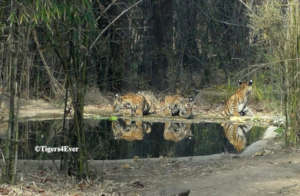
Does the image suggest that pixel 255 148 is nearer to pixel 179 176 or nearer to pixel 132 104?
pixel 179 176

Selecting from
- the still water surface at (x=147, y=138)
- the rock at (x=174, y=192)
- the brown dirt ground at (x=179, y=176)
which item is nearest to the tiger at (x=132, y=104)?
the still water surface at (x=147, y=138)

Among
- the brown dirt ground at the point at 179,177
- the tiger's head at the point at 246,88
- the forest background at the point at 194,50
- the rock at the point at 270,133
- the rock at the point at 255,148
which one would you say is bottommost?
the brown dirt ground at the point at 179,177

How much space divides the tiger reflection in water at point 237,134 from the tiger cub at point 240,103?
79 centimetres

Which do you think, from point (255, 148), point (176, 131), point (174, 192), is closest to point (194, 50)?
point (176, 131)

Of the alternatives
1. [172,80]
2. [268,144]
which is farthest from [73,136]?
[172,80]

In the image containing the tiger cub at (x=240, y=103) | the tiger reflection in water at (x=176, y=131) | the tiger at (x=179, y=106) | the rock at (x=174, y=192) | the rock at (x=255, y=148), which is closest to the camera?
the rock at (x=174, y=192)

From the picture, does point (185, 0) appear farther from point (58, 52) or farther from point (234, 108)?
point (58, 52)

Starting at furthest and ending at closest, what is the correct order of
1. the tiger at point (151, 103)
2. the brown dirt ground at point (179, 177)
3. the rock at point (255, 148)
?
1. the tiger at point (151, 103)
2. the rock at point (255, 148)
3. the brown dirt ground at point (179, 177)

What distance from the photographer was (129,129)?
10.8 meters

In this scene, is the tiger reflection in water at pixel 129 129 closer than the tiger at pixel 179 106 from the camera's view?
Yes

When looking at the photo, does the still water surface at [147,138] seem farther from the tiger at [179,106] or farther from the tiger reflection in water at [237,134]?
the tiger at [179,106]

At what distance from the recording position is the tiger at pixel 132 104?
12.6 meters

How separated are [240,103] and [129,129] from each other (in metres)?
3.30

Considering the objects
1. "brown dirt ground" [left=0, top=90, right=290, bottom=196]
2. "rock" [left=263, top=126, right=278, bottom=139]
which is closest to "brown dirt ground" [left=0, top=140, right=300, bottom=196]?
"brown dirt ground" [left=0, top=90, right=290, bottom=196]
